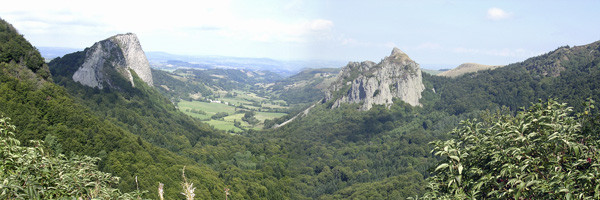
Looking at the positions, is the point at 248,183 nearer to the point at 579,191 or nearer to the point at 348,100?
the point at 579,191

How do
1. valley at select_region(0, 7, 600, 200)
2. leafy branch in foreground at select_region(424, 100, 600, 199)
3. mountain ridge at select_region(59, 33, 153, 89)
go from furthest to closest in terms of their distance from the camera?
mountain ridge at select_region(59, 33, 153, 89) → valley at select_region(0, 7, 600, 200) → leafy branch in foreground at select_region(424, 100, 600, 199)

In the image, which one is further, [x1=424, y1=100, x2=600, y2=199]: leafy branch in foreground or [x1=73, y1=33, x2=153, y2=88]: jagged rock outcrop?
[x1=73, y1=33, x2=153, y2=88]: jagged rock outcrop

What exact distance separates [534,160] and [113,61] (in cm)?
14702

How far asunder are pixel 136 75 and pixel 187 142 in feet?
200

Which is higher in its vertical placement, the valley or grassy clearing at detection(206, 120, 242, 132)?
the valley

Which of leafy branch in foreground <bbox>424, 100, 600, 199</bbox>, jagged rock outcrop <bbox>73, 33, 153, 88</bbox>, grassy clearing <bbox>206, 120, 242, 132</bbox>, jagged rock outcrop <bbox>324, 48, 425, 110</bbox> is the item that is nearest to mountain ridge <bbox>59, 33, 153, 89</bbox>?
jagged rock outcrop <bbox>73, 33, 153, 88</bbox>

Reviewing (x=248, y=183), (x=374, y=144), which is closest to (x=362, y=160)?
(x=374, y=144)

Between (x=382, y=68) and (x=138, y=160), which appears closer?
(x=138, y=160)

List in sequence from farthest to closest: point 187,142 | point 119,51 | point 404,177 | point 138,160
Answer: point 119,51, point 187,142, point 404,177, point 138,160

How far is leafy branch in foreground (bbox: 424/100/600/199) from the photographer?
888 centimetres

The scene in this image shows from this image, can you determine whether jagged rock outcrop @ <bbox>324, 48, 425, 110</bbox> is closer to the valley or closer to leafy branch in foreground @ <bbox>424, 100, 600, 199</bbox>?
the valley

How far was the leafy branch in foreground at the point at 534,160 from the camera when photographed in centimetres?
888

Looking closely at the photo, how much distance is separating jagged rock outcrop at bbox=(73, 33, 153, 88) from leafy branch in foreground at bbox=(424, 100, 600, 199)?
125 meters

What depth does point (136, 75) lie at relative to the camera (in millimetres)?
150375
